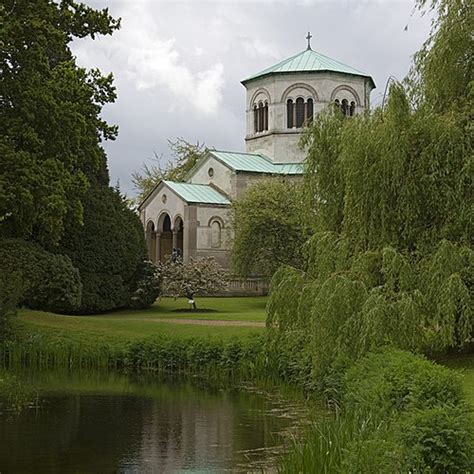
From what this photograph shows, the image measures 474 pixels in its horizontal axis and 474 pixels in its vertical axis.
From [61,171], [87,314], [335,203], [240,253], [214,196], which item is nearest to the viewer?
[335,203]

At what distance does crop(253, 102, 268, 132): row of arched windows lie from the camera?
52.8 meters

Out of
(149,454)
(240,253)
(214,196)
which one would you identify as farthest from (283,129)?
(149,454)

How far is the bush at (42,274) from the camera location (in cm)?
2869

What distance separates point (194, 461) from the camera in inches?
484

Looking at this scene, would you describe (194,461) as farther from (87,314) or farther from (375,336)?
(87,314)

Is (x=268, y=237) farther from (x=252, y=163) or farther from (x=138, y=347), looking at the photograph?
(x=138, y=347)

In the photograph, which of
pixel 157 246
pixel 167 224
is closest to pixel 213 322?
pixel 157 246

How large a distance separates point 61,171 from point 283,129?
30.4 metres

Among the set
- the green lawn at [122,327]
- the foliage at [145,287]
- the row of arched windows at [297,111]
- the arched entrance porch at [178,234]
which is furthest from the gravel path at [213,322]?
the row of arched windows at [297,111]

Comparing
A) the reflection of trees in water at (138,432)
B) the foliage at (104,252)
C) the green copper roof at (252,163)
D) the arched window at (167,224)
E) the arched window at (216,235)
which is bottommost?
the reflection of trees in water at (138,432)

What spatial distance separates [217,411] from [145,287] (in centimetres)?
1826

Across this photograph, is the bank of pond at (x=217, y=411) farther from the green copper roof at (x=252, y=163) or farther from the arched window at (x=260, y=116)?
the arched window at (x=260, y=116)

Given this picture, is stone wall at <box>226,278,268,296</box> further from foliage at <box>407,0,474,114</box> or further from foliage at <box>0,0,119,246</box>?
foliage at <box>407,0,474,114</box>

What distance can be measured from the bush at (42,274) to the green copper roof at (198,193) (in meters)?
19.0
